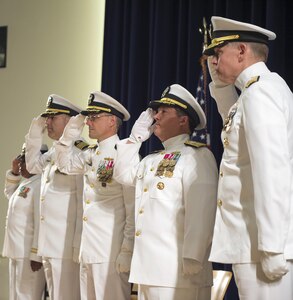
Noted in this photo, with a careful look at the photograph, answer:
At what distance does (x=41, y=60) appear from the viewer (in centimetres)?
619

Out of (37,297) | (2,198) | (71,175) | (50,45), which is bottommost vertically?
(37,297)

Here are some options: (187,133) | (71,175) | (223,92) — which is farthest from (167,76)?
(223,92)

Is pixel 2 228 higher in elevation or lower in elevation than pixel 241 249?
lower

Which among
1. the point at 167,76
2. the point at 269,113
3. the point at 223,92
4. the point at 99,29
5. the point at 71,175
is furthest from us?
the point at 99,29

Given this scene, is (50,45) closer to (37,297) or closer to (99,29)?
(99,29)

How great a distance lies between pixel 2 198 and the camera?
6340 millimetres

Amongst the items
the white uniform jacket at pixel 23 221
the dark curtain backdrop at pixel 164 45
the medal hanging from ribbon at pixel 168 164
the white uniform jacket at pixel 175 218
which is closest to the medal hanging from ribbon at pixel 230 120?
the white uniform jacket at pixel 175 218

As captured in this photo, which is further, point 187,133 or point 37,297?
point 37,297

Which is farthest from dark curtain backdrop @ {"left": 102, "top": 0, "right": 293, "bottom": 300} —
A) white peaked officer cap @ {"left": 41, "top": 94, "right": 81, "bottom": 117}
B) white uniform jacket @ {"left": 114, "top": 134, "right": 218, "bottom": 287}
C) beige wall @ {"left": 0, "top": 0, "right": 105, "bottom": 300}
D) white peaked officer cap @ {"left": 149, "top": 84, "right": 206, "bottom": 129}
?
white uniform jacket @ {"left": 114, "top": 134, "right": 218, "bottom": 287}

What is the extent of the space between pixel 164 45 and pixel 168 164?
7.77ft

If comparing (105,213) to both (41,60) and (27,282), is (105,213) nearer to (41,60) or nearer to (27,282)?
(27,282)

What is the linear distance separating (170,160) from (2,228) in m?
3.77

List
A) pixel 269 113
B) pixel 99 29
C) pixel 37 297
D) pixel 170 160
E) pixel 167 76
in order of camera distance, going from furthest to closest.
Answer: pixel 99 29, pixel 167 76, pixel 37 297, pixel 170 160, pixel 269 113

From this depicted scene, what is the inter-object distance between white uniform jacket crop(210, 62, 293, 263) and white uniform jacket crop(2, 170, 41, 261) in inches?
91.4
